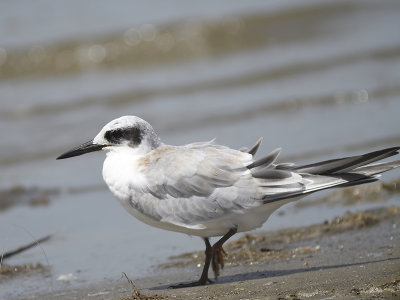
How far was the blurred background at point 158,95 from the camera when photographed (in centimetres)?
569

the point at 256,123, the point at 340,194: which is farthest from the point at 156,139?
the point at 256,123

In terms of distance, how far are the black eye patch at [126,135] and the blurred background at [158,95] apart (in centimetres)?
90

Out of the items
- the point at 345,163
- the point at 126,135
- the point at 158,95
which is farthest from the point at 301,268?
the point at 158,95

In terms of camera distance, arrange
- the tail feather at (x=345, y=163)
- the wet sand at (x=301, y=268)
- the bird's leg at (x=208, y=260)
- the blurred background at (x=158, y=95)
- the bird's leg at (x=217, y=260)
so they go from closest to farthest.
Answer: the wet sand at (x=301, y=268) → the tail feather at (x=345, y=163) → the bird's leg at (x=208, y=260) → the bird's leg at (x=217, y=260) → the blurred background at (x=158, y=95)

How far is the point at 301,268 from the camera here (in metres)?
4.51

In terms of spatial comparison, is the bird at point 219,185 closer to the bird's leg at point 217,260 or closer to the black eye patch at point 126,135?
the bird's leg at point 217,260

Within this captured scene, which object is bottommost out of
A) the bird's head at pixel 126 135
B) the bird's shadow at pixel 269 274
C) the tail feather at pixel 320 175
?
→ the bird's shadow at pixel 269 274

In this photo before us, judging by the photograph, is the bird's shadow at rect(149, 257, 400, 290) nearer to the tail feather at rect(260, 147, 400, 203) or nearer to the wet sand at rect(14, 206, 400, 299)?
the wet sand at rect(14, 206, 400, 299)

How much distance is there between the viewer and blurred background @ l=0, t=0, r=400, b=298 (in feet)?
18.7

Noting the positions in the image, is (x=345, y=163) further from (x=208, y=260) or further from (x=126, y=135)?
(x=126, y=135)

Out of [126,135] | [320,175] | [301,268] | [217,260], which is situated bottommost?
[301,268]

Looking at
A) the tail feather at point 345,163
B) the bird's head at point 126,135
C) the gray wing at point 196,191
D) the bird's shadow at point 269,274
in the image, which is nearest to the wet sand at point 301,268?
the bird's shadow at point 269,274

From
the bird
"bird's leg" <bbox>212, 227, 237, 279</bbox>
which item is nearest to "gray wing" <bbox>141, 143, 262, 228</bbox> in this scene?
the bird

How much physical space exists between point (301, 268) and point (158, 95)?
19.8 feet
